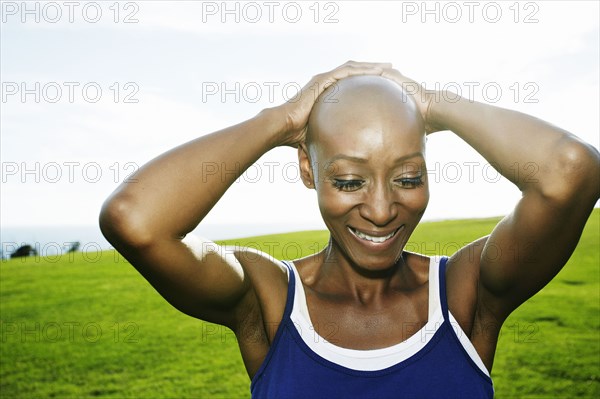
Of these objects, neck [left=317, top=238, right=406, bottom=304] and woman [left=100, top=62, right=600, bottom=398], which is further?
neck [left=317, top=238, right=406, bottom=304]

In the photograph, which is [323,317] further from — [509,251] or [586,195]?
[586,195]

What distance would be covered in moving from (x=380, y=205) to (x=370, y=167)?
185 millimetres

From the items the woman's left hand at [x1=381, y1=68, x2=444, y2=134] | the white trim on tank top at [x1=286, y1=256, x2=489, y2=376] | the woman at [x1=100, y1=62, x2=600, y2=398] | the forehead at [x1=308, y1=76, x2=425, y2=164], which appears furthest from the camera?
the woman's left hand at [x1=381, y1=68, x2=444, y2=134]

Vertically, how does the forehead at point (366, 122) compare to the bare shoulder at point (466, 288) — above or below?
above

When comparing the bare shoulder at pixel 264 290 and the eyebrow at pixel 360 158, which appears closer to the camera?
the eyebrow at pixel 360 158

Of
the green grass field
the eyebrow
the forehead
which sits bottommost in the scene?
the green grass field

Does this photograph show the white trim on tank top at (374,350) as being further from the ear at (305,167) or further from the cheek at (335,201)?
the ear at (305,167)

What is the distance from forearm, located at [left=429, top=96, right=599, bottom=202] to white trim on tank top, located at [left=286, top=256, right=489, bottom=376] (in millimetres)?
807

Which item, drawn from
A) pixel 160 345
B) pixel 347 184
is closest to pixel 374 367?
pixel 347 184

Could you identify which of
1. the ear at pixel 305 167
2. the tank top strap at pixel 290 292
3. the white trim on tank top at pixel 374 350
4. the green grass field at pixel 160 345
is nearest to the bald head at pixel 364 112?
the ear at pixel 305 167

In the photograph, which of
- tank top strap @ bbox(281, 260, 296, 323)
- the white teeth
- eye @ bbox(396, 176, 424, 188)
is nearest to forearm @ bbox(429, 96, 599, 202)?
eye @ bbox(396, 176, 424, 188)

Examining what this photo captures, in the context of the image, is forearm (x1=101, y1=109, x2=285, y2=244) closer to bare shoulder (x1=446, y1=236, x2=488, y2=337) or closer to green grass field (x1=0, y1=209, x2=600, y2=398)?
bare shoulder (x1=446, y1=236, x2=488, y2=337)

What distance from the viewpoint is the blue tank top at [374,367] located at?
8.31 ft

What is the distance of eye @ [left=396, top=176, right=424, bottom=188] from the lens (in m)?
2.52
